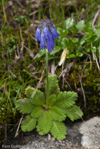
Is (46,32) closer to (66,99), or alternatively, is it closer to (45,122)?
(66,99)

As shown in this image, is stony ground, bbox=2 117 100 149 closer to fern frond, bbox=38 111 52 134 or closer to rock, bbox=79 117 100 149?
rock, bbox=79 117 100 149

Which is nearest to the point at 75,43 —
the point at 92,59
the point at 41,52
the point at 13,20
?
the point at 92,59

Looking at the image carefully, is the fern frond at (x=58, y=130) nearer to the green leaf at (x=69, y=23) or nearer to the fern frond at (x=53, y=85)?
the fern frond at (x=53, y=85)

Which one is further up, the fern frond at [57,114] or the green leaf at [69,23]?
the green leaf at [69,23]

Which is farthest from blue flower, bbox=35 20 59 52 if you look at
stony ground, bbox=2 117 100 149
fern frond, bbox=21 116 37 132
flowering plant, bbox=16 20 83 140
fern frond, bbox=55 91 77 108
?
stony ground, bbox=2 117 100 149

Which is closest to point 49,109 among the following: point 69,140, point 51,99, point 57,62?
point 51,99

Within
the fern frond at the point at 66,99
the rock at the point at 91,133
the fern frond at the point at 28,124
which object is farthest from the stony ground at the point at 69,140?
the fern frond at the point at 66,99
